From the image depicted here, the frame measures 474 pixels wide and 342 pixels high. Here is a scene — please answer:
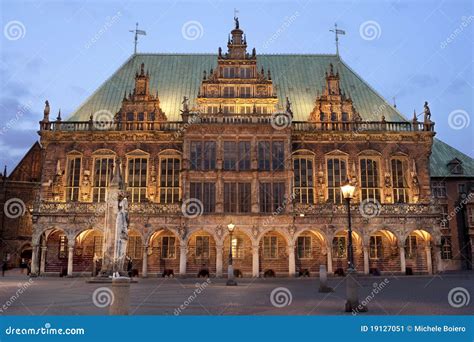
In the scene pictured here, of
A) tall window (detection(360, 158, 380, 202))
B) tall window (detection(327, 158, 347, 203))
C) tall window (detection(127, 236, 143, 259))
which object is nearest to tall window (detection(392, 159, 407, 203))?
tall window (detection(360, 158, 380, 202))

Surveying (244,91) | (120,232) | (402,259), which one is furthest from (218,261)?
(244,91)

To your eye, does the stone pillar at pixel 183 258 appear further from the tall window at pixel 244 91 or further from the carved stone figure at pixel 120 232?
the tall window at pixel 244 91

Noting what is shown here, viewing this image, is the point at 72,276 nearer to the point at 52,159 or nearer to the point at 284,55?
the point at 52,159

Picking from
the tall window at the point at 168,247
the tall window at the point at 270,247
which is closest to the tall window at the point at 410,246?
the tall window at the point at 270,247

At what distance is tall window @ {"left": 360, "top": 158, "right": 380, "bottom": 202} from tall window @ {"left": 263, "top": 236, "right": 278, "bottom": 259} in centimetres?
883

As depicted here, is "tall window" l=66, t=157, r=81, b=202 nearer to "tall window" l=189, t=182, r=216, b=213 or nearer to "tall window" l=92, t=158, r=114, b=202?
"tall window" l=92, t=158, r=114, b=202

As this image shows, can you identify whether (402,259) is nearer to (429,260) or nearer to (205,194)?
(429,260)

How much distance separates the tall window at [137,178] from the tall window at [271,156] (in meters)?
10.2

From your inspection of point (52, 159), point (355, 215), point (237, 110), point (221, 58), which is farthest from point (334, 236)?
→ point (52, 159)

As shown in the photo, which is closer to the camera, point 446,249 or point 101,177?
point 101,177

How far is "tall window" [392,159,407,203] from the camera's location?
140 feet

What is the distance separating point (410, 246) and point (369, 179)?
6.71 m

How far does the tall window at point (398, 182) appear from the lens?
42.5 m

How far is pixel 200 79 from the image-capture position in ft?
162
